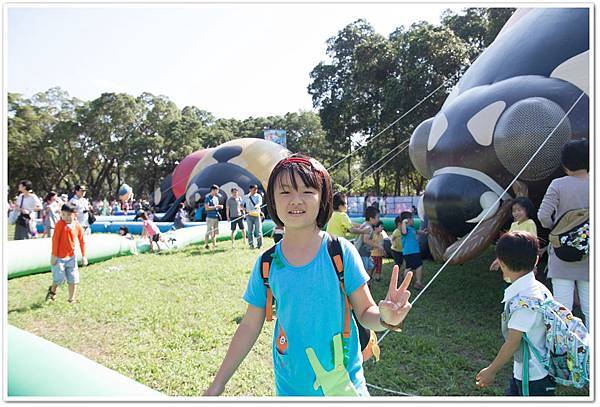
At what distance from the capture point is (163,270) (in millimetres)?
7496

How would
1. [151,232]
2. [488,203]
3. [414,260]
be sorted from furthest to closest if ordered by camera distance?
[151,232] < [414,260] < [488,203]

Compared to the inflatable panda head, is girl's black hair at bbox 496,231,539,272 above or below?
below

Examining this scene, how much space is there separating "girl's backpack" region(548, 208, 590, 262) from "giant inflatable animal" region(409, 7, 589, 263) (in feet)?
3.56

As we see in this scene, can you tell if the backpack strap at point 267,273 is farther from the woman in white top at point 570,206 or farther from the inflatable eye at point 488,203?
the inflatable eye at point 488,203

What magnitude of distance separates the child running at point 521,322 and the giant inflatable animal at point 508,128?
208 cm

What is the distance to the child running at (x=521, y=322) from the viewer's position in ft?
7.06

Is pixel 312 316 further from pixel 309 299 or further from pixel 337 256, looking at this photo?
pixel 337 256

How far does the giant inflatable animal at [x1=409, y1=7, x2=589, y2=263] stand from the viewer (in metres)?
4.23

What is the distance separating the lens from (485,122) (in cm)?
467

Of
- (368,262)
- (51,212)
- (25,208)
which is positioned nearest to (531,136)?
(368,262)

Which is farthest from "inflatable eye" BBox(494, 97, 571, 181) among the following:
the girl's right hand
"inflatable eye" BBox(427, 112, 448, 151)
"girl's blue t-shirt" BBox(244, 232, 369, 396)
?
the girl's right hand

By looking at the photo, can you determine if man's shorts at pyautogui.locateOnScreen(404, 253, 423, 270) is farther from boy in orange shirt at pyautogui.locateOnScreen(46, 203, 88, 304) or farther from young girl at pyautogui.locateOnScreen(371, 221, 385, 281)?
boy in orange shirt at pyautogui.locateOnScreen(46, 203, 88, 304)

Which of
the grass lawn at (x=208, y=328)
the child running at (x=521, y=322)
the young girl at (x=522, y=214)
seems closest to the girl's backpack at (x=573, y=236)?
the young girl at (x=522, y=214)

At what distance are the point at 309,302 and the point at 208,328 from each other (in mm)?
3067
